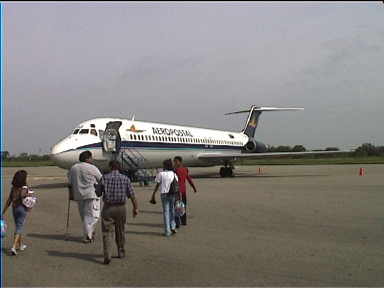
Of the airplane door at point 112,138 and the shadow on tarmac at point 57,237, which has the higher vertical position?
the airplane door at point 112,138

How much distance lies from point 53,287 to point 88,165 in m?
3.14

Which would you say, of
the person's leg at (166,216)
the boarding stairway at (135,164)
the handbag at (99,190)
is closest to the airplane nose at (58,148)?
the boarding stairway at (135,164)

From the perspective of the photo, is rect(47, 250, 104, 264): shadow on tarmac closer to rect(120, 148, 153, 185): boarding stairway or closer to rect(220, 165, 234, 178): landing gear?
rect(120, 148, 153, 185): boarding stairway

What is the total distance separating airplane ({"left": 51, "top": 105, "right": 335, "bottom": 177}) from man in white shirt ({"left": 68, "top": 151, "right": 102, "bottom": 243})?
9852mm

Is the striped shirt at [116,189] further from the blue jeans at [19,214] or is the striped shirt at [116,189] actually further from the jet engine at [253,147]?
the jet engine at [253,147]

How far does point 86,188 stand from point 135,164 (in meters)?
14.0

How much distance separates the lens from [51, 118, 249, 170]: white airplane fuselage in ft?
58.8

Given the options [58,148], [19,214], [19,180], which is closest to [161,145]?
[58,148]

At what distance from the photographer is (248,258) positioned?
650cm

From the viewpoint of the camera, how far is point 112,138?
787 inches

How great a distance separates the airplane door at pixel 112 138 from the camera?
64.5 feet

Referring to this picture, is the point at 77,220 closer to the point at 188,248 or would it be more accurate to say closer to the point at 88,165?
the point at 88,165

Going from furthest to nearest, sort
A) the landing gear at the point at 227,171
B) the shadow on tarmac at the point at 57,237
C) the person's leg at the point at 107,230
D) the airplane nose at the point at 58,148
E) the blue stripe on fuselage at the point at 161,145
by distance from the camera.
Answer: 1. the landing gear at the point at 227,171
2. the blue stripe on fuselage at the point at 161,145
3. the airplane nose at the point at 58,148
4. the shadow on tarmac at the point at 57,237
5. the person's leg at the point at 107,230

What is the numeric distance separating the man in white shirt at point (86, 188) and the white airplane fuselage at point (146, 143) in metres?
9.85
